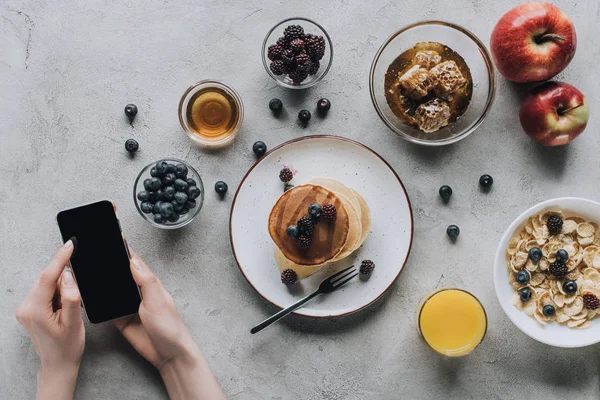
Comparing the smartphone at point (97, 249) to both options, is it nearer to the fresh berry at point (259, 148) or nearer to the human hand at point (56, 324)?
the human hand at point (56, 324)

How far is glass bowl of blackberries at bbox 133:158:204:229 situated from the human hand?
28 centimetres

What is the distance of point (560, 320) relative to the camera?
2018mm

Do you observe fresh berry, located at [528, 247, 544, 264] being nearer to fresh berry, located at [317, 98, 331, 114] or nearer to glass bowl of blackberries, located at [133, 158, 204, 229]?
fresh berry, located at [317, 98, 331, 114]

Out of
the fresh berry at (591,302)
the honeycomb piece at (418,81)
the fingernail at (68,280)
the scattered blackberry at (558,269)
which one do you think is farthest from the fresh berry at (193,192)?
the fresh berry at (591,302)

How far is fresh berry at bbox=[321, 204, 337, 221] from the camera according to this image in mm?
1929

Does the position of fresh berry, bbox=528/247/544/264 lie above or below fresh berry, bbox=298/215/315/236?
below

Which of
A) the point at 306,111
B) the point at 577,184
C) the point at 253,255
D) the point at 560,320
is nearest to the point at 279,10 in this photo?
the point at 306,111

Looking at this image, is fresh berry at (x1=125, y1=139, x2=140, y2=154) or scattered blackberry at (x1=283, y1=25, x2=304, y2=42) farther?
fresh berry at (x1=125, y1=139, x2=140, y2=154)

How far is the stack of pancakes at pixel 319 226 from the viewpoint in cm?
197

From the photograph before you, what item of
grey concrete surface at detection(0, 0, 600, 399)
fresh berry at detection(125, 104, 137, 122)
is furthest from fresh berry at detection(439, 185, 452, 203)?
fresh berry at detection(125, 104, 137, 122)

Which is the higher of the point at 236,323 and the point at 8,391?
the point at 236,323

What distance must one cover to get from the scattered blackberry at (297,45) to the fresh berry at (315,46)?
0.07 feet

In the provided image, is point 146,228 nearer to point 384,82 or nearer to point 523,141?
point 384,82

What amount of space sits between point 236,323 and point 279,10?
1.16 m
